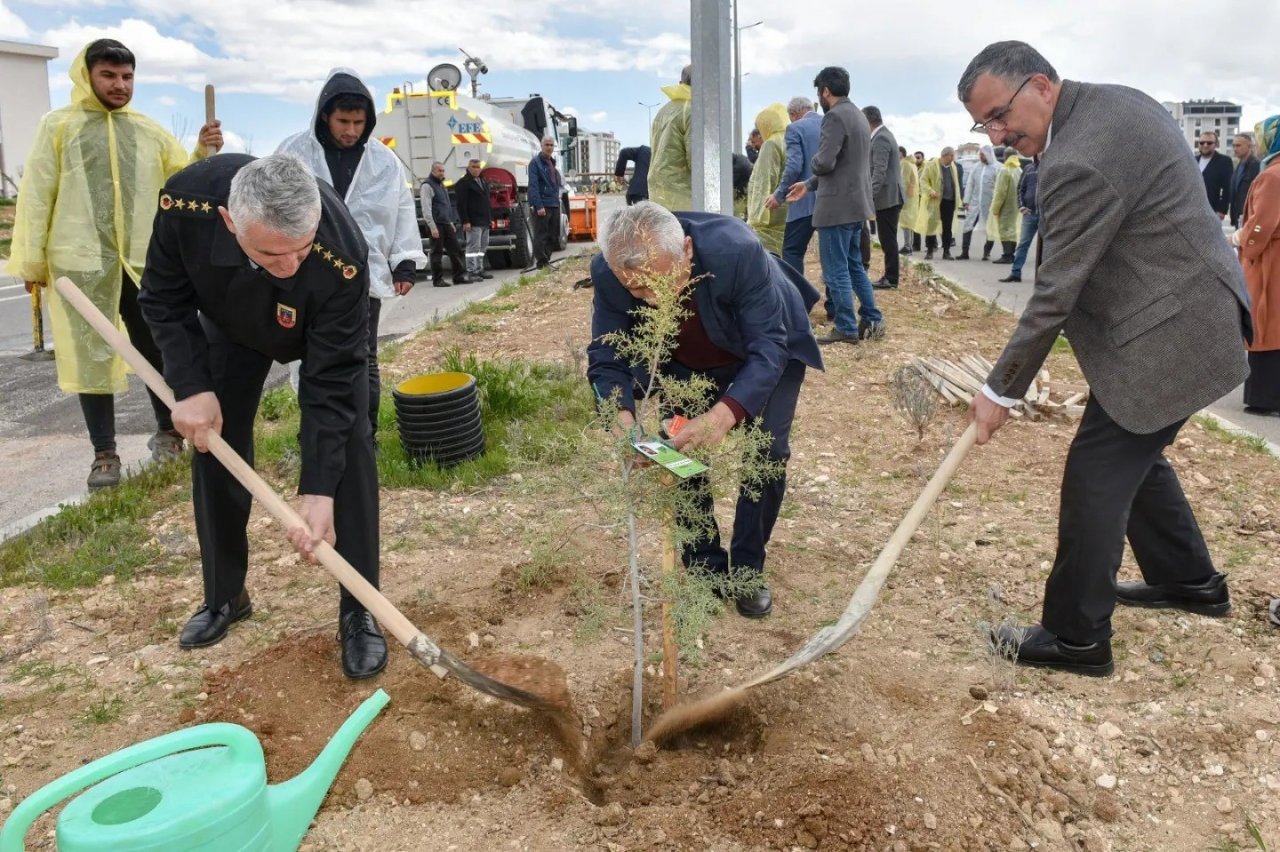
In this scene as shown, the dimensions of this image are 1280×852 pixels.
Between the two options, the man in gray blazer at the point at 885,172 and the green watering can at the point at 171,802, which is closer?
the green watering can at the point at 171,802

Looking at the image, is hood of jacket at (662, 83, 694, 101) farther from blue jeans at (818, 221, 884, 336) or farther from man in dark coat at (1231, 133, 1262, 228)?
man in dark coat at (1231, 133, 1262, 228)

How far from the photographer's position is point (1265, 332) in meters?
5.44

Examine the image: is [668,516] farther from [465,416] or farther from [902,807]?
[465,416]

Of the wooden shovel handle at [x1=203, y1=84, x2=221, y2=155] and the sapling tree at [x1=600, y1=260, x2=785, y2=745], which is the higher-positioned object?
the wooden shovel handle at [x1=203, y1=84, x2=221, y2=155]

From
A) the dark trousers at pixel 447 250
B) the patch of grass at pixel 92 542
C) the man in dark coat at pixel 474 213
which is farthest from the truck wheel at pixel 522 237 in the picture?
the patch of grass at pixel 92 542

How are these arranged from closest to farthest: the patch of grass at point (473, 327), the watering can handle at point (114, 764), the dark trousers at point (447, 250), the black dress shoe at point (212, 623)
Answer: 1. the watering can handle at point (114, 764)
2. the black dress shoe at point (212, 623)
3. the patch of grass at point (473, 327)
4. the dark trousers at point (447, 250)

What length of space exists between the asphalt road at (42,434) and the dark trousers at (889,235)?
445 cm

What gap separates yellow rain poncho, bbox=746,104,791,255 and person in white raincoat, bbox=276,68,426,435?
4124 millimetres

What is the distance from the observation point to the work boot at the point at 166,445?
5.04 meters

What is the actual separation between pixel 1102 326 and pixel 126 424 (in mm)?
5787

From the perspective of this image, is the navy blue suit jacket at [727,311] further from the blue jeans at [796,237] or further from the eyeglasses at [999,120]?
the blue jeans at [796,237]

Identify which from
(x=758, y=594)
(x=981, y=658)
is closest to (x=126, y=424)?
(x=758, y=594)

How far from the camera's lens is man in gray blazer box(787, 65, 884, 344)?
715 centimetres

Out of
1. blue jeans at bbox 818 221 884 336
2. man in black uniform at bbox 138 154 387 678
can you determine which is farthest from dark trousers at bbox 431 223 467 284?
man in black uniform at bbox 138 154 387 678
